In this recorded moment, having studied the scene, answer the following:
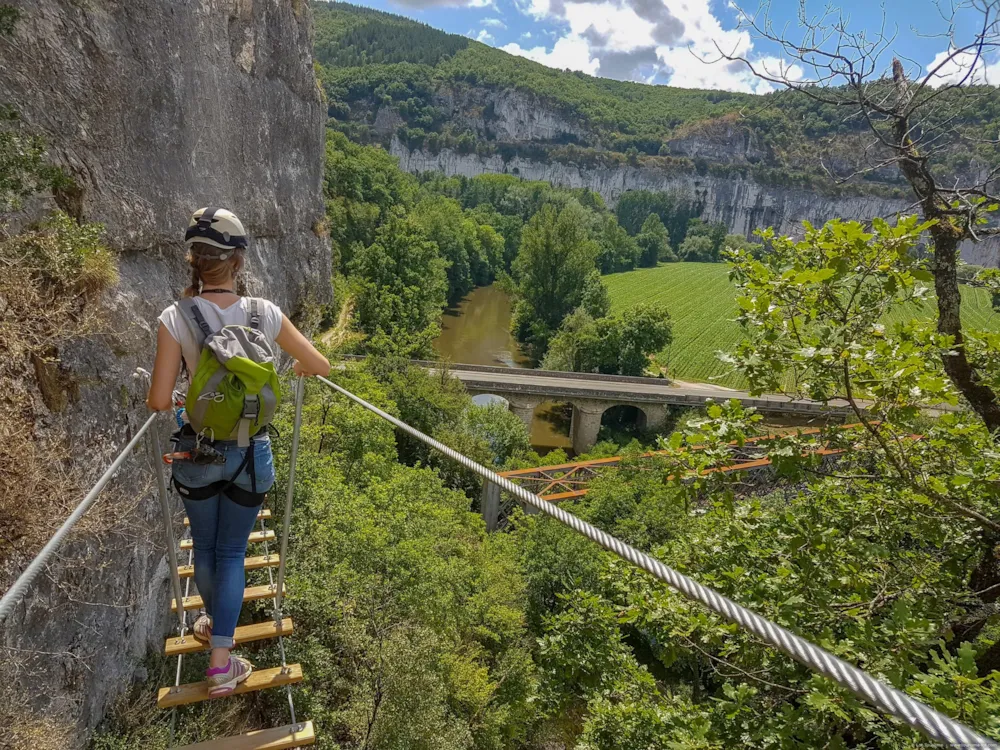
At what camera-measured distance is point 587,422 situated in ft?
115

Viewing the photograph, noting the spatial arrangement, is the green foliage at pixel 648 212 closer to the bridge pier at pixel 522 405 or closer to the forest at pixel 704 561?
the bridge pier at pixel 522 405

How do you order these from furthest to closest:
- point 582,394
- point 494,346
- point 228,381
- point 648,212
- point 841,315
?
point 648,212 < point 494,346 < point 582,394 < point 841,315 < point 228,381

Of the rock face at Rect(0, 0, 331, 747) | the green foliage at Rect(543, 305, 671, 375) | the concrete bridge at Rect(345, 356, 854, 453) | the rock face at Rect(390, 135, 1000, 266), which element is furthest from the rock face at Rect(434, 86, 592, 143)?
the rock face at Rect(0, 0, 331, 747)

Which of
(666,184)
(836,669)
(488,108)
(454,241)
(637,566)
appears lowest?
(637,566)

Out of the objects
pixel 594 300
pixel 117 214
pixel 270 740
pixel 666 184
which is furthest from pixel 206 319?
pixel 666 184

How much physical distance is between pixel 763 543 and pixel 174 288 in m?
8.08

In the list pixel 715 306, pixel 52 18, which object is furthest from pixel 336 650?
pixel 715 306

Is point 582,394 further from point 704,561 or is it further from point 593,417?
point 704,561

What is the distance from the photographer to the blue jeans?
9.45 feet

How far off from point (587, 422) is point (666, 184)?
416 feet

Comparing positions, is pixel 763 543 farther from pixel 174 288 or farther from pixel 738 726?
pixel 174 288

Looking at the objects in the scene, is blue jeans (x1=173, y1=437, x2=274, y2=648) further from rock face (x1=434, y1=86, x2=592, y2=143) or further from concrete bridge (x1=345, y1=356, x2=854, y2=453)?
rock face (x1=434, y1=86, x2=592, y2=143)

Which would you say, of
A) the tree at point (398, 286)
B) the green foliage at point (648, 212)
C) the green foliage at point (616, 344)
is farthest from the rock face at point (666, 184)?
the tree at point (398, 286)

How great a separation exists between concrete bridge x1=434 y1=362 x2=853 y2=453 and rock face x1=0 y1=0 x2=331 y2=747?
23.1 metres
